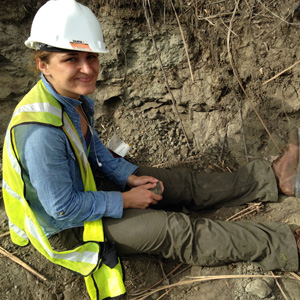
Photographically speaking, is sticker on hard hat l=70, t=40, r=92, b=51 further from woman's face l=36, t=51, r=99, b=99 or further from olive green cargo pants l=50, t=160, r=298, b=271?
olive green cargo pants l=50, t=160, r=298, b=271

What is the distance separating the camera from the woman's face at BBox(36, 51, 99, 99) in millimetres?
1627

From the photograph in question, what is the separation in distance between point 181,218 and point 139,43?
210 cm

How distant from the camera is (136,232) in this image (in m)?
1.92

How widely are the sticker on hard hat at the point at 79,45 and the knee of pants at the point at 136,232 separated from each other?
1.11 m

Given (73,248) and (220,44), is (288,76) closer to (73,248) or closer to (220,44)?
(220,44)

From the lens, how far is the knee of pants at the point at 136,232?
6.30 ft

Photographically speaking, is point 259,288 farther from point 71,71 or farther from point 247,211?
point 71,71

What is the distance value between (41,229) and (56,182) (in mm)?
337

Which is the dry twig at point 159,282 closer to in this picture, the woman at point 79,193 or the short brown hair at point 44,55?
the woman at point 79,193

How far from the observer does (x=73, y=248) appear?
183 centimetres

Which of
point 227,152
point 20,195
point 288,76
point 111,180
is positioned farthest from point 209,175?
point 20,195

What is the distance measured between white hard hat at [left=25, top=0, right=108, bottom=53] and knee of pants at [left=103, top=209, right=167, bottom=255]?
3.66 ft

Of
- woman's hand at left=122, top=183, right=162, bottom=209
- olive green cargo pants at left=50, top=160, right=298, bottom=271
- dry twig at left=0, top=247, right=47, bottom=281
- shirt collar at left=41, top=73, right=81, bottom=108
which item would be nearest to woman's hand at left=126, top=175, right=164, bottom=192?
woman's hand at left=122, top=183, right=162, bottom=209

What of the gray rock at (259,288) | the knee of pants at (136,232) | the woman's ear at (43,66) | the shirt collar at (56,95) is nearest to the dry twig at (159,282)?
the knee of pants at (136,232)
